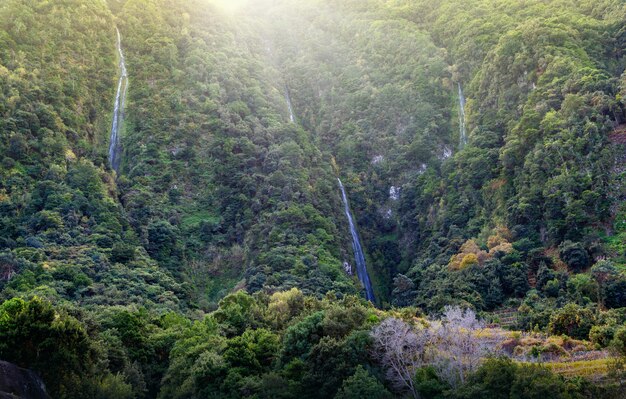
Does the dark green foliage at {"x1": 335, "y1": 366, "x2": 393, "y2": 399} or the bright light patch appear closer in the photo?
the dark green foliage at {"x1": 335, "y1": 366, "x2": 393, "y2": 399}

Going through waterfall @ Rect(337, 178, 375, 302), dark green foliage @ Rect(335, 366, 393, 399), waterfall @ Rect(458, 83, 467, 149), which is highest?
waterfall @ Rect(458, 83, 467, 149)

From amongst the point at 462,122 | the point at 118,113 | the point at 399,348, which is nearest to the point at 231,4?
the point at 118,113

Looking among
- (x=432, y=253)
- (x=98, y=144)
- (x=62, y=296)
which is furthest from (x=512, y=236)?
(x=98, y=144)

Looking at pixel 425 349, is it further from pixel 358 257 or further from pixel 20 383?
pixel 358 257

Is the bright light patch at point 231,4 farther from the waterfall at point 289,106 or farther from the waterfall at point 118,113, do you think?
the waterfall at point 118,113

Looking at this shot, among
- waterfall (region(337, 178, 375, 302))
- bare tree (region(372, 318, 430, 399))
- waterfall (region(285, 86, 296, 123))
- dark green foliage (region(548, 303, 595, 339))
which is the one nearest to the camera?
bare tree (region(372, 318, 430, 399))

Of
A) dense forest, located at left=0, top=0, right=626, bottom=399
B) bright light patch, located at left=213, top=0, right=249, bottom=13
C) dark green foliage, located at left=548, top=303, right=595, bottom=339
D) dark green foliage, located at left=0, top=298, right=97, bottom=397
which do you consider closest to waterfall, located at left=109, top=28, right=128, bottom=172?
dense forest, located at left=0, top=0, right=626, bottom=399

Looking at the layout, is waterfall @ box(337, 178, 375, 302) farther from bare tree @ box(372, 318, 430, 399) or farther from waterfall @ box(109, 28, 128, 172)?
bare tree @ box(372, 318, 430, 399)

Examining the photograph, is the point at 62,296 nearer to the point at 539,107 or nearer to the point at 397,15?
the point at 539,107
